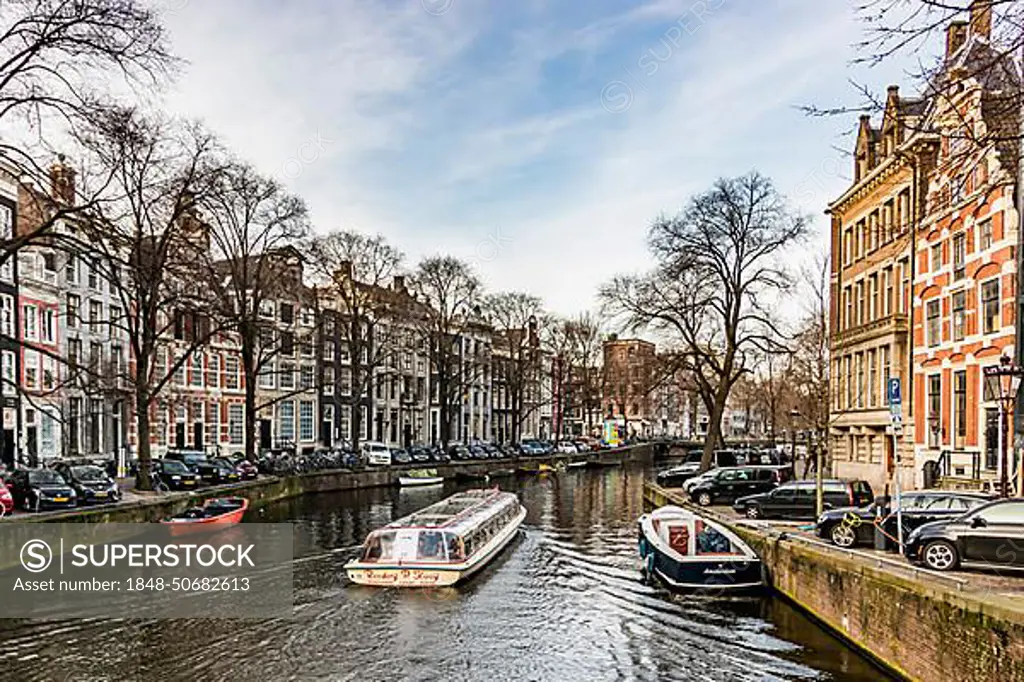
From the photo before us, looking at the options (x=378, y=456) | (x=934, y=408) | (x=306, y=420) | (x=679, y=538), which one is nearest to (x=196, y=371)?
(x=306, y=420)

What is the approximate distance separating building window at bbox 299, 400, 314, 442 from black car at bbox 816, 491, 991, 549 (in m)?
58.8

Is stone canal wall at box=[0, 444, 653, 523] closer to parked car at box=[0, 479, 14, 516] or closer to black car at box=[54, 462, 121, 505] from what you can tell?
black car at box=[54, 462, 121, 505]

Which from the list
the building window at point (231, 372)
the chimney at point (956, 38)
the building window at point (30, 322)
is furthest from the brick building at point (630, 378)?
the chimney at point (956, 38)

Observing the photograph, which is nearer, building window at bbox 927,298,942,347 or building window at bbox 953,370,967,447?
building window at bbox 953,370,967,447

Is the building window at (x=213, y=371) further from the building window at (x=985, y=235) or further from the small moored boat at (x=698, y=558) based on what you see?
the building window at (x=985, y=235)

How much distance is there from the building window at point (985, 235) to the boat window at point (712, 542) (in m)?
15.5

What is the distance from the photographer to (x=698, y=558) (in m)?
24.8

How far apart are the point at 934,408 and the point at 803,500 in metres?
9.81

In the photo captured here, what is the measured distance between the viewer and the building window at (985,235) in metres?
32.9

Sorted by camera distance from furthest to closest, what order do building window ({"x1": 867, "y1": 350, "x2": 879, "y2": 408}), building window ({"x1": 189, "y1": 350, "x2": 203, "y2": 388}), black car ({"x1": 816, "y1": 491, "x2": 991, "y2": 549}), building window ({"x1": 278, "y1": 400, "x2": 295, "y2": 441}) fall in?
building window ({"x1": 278, "y1": 400, "x2": 295, "y2": 441}), building window ({"x1": 189, "y1": 350, "x2": 203, "y2": 388}), building window ({"x1": 867, "y1": 350, "x2": 879, "y2": 408}), black car ({"x1": 816, "y1": 491, "x2": 991, "y2": 549})

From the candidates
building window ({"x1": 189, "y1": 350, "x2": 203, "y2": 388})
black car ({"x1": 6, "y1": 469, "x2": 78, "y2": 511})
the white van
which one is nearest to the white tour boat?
black car ({"x1": 6, "y1": 469, "x2": 78, "y2": 511})

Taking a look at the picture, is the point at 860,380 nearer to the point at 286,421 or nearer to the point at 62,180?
the point at 62,180

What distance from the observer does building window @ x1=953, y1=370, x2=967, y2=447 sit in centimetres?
3484

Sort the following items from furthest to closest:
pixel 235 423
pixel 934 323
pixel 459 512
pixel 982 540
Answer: pixel 235 423 < pixel 934 323 < pixel 459 512 < pixel 982 540
